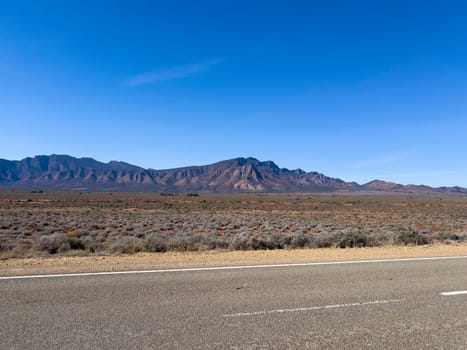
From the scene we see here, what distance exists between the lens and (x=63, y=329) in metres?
4.52

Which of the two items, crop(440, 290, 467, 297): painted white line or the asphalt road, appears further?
crop(440, 290, 467, 297): painted white line

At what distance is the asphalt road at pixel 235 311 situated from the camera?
4.27 meters

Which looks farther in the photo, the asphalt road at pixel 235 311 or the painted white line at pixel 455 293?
the painted white line at pixel 455 293

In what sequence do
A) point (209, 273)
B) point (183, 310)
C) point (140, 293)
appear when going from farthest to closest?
1. point (209, 273)
2. point (140, 293)
3. point (183, 310)

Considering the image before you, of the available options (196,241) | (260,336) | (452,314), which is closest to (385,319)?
(452,314)

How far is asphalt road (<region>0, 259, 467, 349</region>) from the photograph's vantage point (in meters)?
4.27

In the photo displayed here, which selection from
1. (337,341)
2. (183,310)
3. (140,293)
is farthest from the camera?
(140,293)

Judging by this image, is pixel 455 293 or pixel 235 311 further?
pixel 455 293

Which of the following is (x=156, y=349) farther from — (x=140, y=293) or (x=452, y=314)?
(x=452, y=314)

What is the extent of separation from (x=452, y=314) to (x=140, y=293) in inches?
190

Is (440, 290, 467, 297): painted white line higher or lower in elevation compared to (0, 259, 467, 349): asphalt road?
higher

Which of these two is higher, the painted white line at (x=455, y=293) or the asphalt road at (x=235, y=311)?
the painted white line at (x=455, y=293)

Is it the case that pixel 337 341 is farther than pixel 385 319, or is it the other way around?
pixel 385 319

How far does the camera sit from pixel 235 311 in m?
5.28
